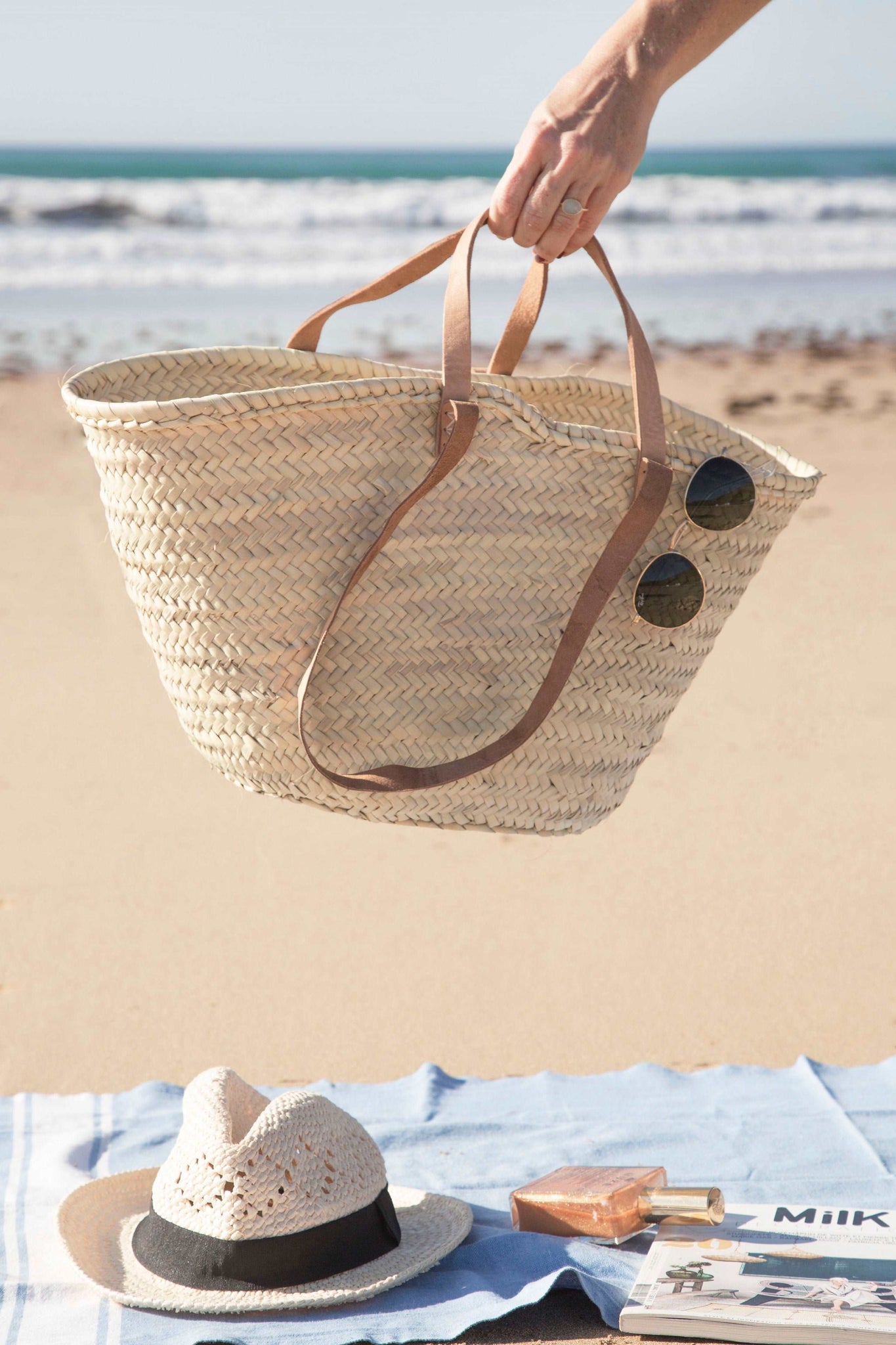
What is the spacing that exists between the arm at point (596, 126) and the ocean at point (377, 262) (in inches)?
226

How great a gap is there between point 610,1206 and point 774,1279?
20 centimetres

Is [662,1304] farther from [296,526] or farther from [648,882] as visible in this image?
[648,882]

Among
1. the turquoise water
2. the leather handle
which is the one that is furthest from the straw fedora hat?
the turquoise water

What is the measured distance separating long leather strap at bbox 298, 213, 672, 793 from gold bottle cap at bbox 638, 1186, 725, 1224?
60 cm

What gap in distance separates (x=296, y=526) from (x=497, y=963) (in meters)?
1.33

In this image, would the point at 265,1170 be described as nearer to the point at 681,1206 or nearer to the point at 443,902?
the point at 681,1206

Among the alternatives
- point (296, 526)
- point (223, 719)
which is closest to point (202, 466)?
point (296, 526)

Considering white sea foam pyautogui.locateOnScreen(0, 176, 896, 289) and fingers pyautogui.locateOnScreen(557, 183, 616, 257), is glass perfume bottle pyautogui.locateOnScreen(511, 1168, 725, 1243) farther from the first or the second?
white sea foam pyautogui.locateOnScreen(0, 176, 896, 289)

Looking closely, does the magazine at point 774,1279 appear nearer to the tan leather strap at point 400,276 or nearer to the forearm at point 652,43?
the tan leather strap at point 400,276

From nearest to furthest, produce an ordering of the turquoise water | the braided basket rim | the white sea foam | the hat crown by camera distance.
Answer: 1. the braided basket rim
2. the hat crown
3. the white sea foam
4. the turquoise water

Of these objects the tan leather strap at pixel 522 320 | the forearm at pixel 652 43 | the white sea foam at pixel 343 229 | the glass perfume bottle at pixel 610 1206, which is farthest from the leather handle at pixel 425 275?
the white sea foam at pixel 343 229

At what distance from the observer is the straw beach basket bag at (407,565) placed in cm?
136

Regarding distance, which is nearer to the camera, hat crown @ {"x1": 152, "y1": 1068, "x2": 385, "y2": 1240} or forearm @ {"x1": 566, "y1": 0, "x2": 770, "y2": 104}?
forearm @ {"x1": 566, "y1": 0, "x2": 770, "y2": 104}

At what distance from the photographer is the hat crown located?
1.52 m
